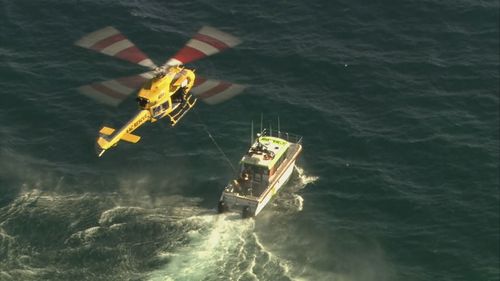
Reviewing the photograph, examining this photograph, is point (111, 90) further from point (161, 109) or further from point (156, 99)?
point (161, 109)

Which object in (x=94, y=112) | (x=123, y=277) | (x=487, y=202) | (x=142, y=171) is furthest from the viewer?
(x=94, y=112)

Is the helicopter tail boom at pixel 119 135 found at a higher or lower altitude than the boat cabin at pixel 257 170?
higher

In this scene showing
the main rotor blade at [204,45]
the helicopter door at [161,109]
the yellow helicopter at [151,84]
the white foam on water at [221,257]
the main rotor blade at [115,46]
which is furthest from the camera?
the helicopter door at [161,109]

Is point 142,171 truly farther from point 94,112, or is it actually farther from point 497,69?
point 497,69

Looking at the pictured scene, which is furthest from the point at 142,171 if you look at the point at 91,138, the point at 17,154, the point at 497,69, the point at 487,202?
the point at 497,69

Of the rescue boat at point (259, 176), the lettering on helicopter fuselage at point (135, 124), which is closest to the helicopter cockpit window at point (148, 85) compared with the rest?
the lettering on helicopter fuselage at point (135, 124)

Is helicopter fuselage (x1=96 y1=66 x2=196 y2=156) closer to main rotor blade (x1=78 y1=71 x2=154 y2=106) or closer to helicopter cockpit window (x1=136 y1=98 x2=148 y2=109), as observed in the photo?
helicopter cockpit window (x1=136 y1=98 x2=148 y2=109)

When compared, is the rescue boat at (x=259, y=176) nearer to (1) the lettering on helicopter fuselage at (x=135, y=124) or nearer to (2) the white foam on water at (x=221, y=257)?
(2) the white foam on water at (x=221, y=257)
